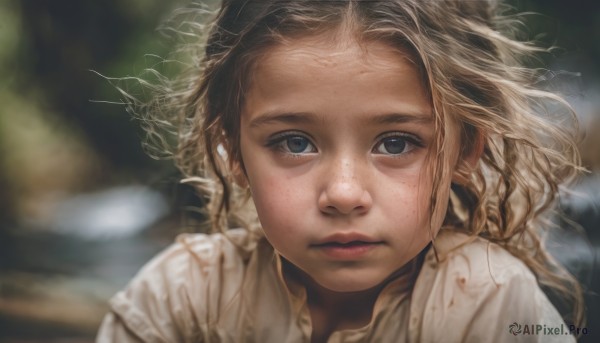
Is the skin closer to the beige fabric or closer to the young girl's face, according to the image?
the young girl's face

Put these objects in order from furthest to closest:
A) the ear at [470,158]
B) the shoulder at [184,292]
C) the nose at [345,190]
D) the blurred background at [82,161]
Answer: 1. the blurred background at [82,161]
2. the shoulder at [184,292]
3. the ear at [470,158]
4. the nose at [345,190]

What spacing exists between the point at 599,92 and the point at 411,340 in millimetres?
812

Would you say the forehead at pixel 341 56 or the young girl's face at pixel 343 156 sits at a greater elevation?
the forehead at pixel 341 56

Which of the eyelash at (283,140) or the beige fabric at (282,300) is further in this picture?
the beige fabric at (282,300)

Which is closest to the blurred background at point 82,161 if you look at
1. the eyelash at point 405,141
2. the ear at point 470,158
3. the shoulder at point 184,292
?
the shoulder at point 184,292

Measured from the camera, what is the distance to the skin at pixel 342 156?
936mm

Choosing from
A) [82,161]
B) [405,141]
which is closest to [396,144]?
[405,141]

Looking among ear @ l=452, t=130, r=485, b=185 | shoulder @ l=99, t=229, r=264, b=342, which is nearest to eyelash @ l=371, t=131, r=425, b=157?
ear @ l=452, t=130, r=485, b=185

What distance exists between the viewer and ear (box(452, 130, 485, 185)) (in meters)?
1.08

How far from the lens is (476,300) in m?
1.10

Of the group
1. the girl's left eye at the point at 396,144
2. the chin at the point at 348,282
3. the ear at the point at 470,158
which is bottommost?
the chin at the point at 348,282

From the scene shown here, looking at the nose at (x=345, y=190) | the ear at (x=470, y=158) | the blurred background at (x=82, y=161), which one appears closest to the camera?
the nose at (x=345, y=190)

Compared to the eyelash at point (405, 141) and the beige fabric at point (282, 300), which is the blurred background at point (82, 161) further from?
the eyelash at point (405, 141)

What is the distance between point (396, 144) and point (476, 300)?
0.28 meters
